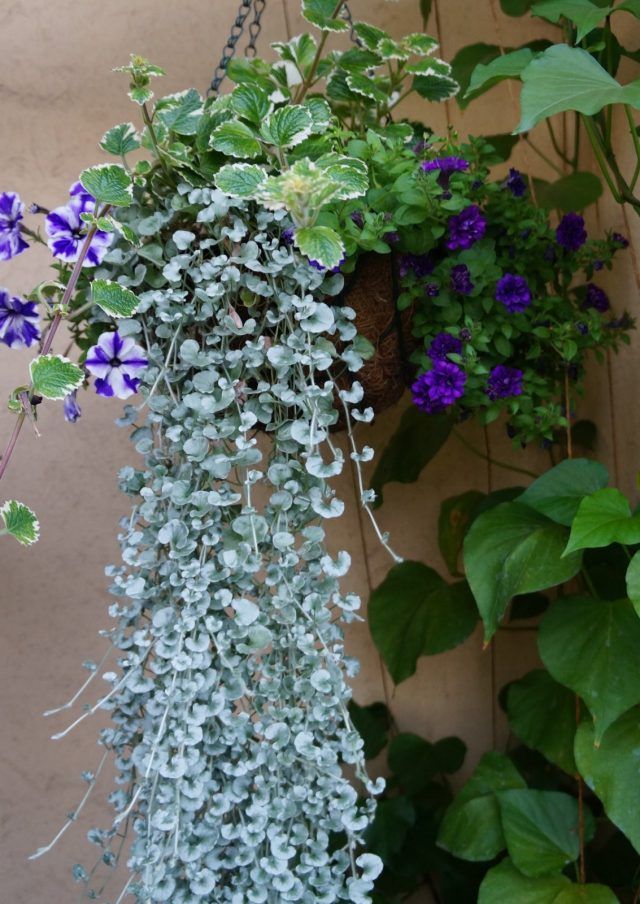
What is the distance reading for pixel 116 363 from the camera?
934 millimetres

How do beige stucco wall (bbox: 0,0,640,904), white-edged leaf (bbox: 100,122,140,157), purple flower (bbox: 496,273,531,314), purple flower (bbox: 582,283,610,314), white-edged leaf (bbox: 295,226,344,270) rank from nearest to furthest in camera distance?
white-edged leaf (bbox: 295,226,344,270) → white-edged leaf (bbox: 100,122,140,157) → purple flower (bbox: 496,273,531,314) → purple flower (bbox: 582,283,610,314) → beige stucco wall (bbox: 0,0,640,904)

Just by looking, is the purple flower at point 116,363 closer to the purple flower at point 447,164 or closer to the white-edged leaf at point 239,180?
the white-edged leaf at point 239,180

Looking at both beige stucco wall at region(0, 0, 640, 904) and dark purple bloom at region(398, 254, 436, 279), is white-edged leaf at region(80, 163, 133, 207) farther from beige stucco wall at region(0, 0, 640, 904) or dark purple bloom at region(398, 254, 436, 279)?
beige stucco wall at region(0, 0, 640, 904)

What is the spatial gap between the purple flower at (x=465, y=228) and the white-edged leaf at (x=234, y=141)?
242 mm

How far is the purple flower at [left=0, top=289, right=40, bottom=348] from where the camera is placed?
96 cm

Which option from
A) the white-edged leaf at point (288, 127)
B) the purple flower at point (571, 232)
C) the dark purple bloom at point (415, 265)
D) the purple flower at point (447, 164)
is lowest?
the dark purple bloom at point (415, 265)

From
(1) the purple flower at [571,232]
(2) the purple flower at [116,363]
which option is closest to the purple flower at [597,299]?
(1) the purple flower at [571,232]

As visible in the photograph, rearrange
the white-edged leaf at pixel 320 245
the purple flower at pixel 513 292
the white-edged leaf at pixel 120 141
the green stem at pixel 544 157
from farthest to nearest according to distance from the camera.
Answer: the green stem at pixel 544 157, the purple flower at pixel 513 292, the white-edged leaf at pixel 120 141, the white-edged leaf at pixel 320 245

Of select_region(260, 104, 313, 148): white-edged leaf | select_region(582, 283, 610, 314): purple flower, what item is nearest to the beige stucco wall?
select_region(582, 283, 610, 314): purple flower

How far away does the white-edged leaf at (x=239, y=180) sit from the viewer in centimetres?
87

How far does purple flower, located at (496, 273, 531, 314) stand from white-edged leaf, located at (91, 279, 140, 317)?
0.43 meters

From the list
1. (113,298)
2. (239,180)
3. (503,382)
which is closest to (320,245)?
(239,180)

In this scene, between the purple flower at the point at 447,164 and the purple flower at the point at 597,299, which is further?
the purple flower at the point at 597,299

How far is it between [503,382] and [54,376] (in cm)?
52
